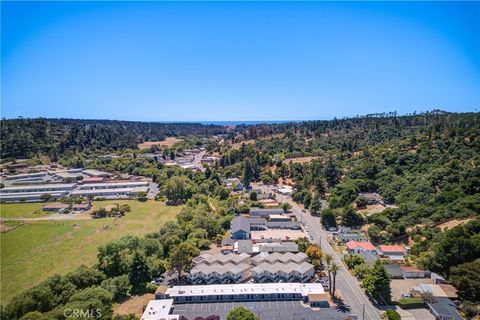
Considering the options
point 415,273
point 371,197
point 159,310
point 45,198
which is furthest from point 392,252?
point 45,198

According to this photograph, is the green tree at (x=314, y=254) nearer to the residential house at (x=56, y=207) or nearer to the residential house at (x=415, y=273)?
the residential house at (x=415, y=273)

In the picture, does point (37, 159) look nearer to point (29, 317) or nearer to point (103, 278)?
point (103, 278)

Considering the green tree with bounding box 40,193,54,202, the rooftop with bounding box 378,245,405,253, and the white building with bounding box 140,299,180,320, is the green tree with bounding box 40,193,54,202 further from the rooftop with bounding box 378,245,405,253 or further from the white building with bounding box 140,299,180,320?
the rooftop with bounding box 378,245,405,253

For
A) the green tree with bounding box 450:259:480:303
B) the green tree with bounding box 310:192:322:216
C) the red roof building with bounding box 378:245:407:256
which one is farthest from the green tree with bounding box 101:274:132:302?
the green tree with bounding box 310:192:322:216

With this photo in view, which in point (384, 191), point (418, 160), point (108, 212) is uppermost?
point (418, 160)

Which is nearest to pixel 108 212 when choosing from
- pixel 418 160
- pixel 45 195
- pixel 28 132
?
pixel 45 195

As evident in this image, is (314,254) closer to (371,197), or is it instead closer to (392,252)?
(392,252)
